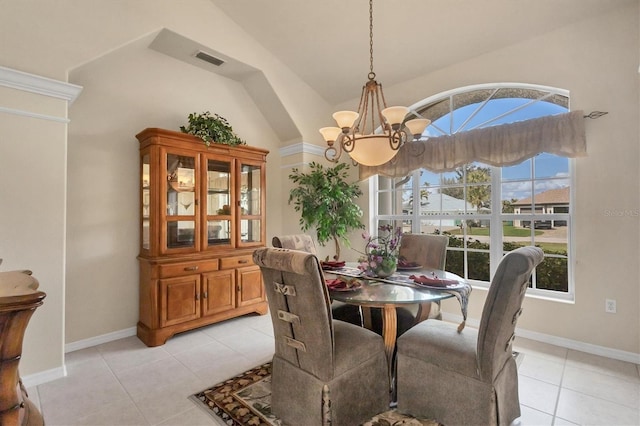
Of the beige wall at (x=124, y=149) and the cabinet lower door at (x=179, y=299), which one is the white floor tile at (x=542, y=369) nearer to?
the beige wall at (x=124, y=149)

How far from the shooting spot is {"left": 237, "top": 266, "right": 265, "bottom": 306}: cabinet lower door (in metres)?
3.59

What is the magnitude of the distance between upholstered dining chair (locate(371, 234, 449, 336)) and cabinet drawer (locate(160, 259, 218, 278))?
182 cm

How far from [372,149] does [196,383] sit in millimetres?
2224

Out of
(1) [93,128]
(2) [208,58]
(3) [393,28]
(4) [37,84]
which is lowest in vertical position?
(1) [93,128]

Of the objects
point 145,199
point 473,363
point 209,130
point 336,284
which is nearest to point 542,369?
point 473,363

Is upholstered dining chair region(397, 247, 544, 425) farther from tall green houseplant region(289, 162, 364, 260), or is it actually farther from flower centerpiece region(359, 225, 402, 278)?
tall green houseplant region(289, 162, 364, 260)

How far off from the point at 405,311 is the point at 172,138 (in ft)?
9.01

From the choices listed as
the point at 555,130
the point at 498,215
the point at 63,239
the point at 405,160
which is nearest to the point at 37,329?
the point at 63,239

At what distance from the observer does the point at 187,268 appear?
3.13 meters

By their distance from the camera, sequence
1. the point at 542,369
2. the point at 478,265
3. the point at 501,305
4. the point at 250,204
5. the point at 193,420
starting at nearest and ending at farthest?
1. the point at 501,305
2. the point at 193,420
3. the point at 542,369
4. the point at 478,265
5. the point at 250,204

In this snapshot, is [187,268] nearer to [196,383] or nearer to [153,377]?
[153,377]

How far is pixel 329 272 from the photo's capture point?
2611 mm

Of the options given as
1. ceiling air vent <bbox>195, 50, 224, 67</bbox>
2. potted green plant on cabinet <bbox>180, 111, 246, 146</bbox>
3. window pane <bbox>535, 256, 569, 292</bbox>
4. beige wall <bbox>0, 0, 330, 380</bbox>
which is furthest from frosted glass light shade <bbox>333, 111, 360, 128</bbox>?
window pane <bbox>535, 256, 569, 292</bbox>

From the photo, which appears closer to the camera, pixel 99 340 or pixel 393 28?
pixel 99 340
